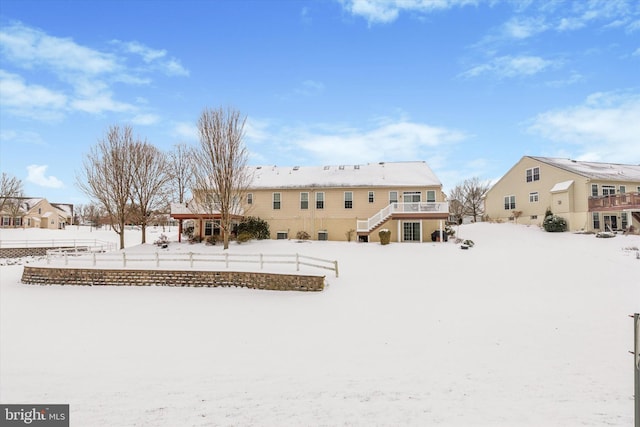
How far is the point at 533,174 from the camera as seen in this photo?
3253cm

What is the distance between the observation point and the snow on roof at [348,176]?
29250mm

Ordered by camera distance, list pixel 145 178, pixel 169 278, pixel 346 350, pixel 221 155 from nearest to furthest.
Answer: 1. pixel 346 350
2. pixel 169 278
3. pixel 221 155
4. pixel 145 178

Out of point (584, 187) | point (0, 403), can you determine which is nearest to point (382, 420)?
point (0, 403)

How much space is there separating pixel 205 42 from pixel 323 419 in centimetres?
2029

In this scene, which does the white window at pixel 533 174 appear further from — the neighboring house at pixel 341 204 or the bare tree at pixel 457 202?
the bare tree at pixel 457 202

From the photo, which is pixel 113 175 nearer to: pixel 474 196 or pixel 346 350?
pixel 346 350

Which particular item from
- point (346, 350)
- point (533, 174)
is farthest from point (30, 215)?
point (533, 174)

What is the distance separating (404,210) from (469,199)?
1537 inches

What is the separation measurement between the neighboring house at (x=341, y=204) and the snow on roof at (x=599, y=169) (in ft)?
40.7

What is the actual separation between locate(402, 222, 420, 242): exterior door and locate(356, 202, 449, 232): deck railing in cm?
184

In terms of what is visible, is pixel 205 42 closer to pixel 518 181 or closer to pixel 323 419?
pixel 323 419

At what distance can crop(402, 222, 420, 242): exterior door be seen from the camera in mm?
27969

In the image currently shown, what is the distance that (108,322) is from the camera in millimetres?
12148

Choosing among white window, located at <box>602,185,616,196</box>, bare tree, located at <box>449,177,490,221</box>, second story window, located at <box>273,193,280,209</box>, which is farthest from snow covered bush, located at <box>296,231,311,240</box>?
bare tree, located at <box>449,177,490,221</box>
